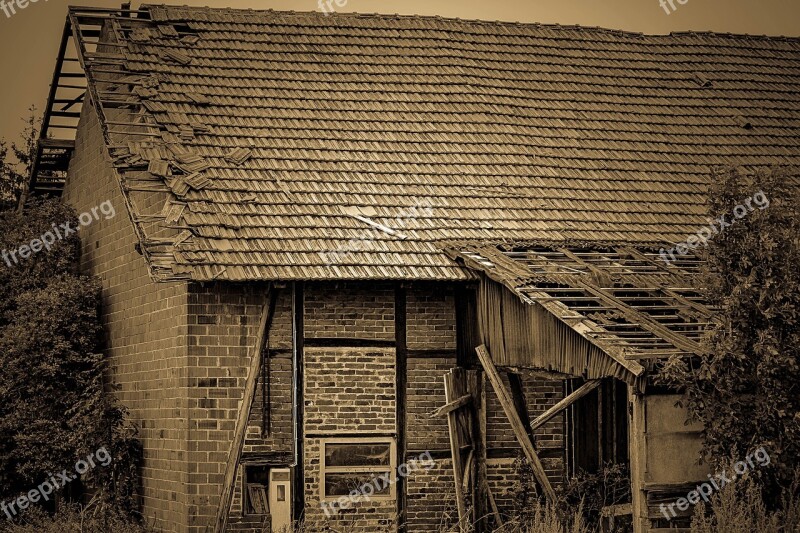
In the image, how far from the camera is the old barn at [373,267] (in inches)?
609

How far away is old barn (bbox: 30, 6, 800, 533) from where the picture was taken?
15.5 metres

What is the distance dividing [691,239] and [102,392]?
9082mm

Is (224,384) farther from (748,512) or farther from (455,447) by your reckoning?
(748,512)

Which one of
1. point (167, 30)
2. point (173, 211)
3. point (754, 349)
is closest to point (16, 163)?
point (167, 30)

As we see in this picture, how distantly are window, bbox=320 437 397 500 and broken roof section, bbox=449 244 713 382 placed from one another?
2.09 m

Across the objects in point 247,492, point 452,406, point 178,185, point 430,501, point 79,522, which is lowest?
point 79,522

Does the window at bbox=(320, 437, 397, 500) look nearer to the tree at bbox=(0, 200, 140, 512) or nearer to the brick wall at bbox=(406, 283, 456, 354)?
the brick wall at bbox=(406, 283, 456, 354)

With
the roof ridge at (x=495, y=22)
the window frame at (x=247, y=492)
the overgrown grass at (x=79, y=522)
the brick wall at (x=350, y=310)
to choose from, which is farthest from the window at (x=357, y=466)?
the roof ridge at (x=495, y=22)

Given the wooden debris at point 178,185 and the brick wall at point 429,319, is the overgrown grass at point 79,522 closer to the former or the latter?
the wooden debris at point 178,185

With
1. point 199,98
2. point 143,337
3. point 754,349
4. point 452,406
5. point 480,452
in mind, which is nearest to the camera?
point 754,349

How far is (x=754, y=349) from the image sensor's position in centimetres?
1216

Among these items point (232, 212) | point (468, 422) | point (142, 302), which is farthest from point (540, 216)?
point (142, 302)

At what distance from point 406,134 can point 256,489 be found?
6.26 m

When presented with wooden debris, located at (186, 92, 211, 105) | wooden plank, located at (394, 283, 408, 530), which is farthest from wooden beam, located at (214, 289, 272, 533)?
wooden debris, located at (186, 92, 211, 105)
